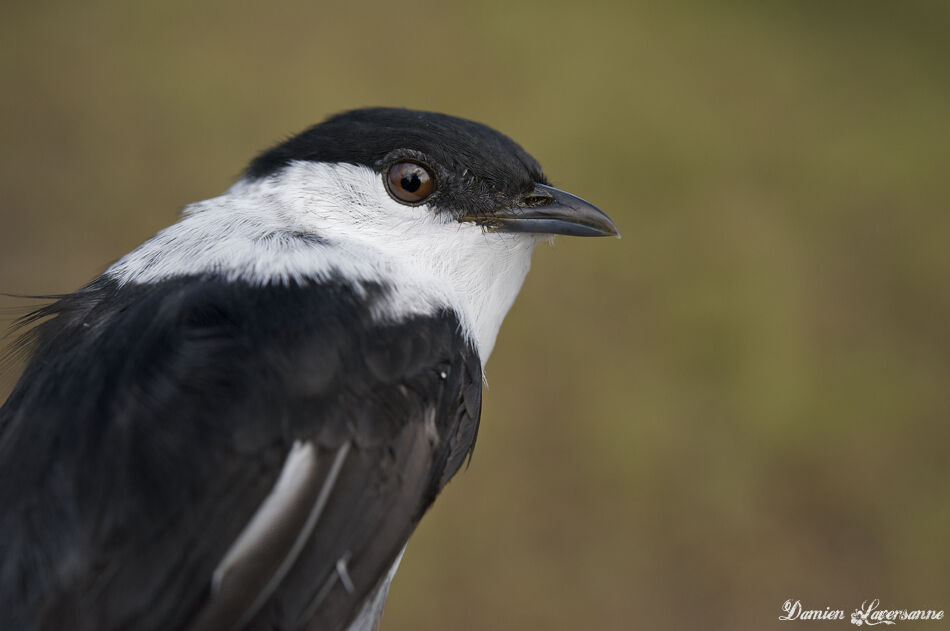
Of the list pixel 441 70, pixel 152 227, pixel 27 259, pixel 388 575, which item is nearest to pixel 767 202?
pixel 441 70

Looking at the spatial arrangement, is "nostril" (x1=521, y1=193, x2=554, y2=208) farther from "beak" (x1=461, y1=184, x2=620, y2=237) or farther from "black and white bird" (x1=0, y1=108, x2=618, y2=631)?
"black and white bird" (x1=0, y1=108, x2=618, y2=631)

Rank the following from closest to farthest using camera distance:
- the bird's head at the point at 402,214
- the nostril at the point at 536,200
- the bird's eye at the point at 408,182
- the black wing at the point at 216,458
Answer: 1. the black wing at the point at 216,458
2. the bird's head at the point at 402,214
3. the bird's eye at the point at 408,182
4. the nostril at the point at 536,200

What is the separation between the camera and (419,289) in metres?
2.04

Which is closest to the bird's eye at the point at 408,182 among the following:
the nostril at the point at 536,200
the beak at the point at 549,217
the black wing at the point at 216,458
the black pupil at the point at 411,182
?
the black pupil at the point at 411,182

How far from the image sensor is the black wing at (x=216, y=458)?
5.02 ft

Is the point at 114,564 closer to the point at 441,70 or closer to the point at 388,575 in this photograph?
the point at 388,575

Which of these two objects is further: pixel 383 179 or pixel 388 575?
pixel 383 179

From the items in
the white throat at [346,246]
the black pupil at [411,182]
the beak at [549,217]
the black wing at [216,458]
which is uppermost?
the black pupil at [411,182]

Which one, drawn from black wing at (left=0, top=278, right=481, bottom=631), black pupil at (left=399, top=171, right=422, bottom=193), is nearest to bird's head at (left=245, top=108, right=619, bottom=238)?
black pupil at (left=399, top=171, right=422, bottom=193)

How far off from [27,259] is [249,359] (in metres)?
4.80

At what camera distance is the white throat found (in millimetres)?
1956

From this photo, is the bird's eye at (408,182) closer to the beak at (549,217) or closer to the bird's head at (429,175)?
the bird's head at (429,175)

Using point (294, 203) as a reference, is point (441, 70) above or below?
above

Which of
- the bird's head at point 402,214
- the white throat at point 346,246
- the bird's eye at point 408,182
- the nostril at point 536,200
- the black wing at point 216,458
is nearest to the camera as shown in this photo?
the black wing at point 216,458
